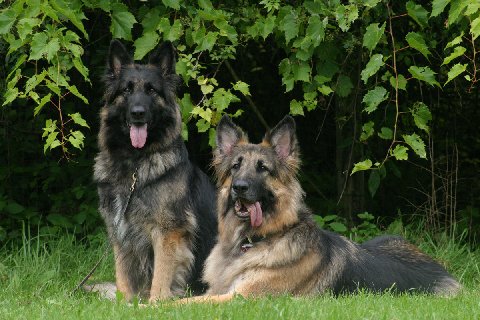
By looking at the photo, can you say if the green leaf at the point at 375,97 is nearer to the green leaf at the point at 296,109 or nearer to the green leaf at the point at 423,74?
the green leaf at the point at 423,74

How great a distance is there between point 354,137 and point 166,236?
2.99 m

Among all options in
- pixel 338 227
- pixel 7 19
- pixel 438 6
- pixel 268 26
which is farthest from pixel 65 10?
pixel 338 227

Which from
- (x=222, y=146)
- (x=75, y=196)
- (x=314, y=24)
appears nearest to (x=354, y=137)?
(x=314, y=24)

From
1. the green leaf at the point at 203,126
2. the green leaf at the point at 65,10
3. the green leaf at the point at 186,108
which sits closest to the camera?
the green leaf at the point at 65,10

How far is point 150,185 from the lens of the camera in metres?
7.05

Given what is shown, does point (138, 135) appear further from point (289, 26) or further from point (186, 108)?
point (289, 26)

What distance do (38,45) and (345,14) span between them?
257 cm

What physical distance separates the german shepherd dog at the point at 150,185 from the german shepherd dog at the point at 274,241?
43cm

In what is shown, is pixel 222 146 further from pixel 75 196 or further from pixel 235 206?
pixel 75 196

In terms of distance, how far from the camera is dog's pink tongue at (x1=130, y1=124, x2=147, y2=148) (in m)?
6.97


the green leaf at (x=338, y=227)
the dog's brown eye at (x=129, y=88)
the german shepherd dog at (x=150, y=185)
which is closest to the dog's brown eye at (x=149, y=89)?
the german shepherd dog at (x=150, y=185)

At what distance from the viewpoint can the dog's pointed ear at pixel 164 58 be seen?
7098 mm

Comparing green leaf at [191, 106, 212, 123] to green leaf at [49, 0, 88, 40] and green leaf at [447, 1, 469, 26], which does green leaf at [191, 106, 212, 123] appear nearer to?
green leaf at [49, 0, 88, 40]

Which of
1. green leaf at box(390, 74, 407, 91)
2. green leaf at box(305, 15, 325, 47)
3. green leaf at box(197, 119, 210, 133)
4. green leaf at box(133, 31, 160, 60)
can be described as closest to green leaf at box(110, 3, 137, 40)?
green leaf at box(133, 31, 160, 60)
